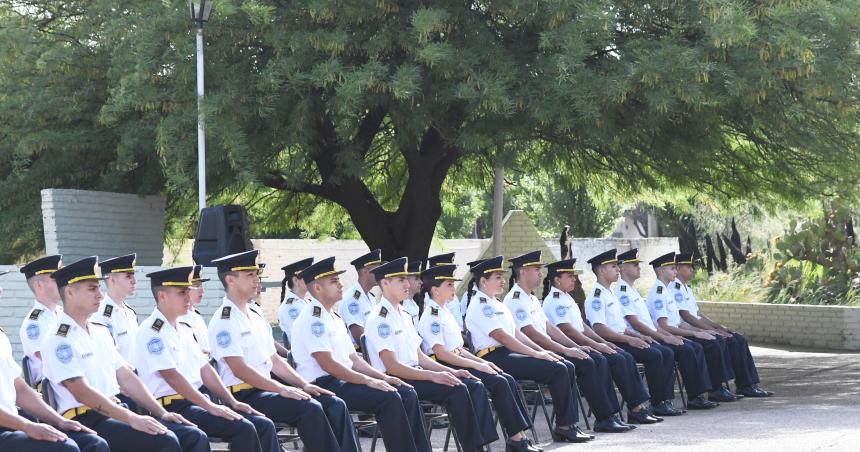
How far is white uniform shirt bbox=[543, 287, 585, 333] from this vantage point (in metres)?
11.4

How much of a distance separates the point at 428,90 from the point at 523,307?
12.9 ft

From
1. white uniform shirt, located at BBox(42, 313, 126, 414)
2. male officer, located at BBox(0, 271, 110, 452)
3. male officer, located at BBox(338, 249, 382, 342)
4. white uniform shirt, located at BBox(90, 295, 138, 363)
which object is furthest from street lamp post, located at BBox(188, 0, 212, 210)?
male officer, located at BBox(0, 271, 110, 452)

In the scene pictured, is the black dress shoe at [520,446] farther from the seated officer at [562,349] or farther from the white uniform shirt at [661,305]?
the white uniform shirt at [661,305]

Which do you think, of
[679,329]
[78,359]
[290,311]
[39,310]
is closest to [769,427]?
[679,329]

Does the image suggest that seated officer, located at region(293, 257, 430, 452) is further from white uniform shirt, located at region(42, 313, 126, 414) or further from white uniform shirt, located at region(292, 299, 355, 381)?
white uniform shirt, located at region(42, 313, 126, 414)

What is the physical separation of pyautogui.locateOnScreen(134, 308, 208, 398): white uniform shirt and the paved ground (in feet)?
10.6

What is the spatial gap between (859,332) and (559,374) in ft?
38.8

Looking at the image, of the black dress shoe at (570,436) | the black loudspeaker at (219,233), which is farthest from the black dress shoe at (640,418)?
the black loudspeaker at (219,233)

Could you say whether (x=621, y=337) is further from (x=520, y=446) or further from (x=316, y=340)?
(x=316, y=340)

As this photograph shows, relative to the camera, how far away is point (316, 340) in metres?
8.32

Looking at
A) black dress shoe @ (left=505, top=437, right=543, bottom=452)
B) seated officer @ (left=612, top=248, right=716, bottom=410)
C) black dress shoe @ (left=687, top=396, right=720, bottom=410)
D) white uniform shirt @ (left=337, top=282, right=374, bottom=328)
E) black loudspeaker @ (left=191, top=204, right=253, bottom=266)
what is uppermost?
black loudspeaker @ (left=191, top=204, right=253, bottom=266)

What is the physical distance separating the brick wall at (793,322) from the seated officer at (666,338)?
8.70 m

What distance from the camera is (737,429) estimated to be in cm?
1067

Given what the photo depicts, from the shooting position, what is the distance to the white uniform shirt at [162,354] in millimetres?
7188
